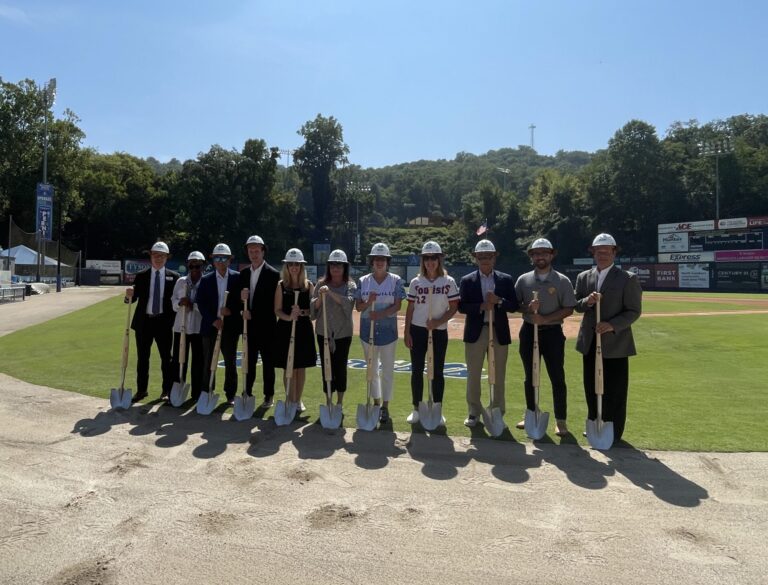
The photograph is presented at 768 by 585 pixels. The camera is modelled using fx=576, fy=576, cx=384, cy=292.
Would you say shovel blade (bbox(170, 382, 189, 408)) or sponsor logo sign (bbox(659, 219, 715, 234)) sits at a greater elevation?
sponsor logo sign (bbox(659, 219, 715, 234))

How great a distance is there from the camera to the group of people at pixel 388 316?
5.98 metres

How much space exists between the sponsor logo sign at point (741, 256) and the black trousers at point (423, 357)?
47421 mm

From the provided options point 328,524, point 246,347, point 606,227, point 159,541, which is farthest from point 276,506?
point 606,227

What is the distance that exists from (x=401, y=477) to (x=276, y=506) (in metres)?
1.13

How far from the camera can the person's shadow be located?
4426 mm

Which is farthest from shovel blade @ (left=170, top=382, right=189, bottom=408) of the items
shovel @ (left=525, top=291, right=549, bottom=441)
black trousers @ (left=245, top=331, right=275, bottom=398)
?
shovel @ (left=525, top=291, right=549, bottom=441)

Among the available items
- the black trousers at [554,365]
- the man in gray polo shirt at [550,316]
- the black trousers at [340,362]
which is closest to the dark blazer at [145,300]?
the black trousers at [340,362]

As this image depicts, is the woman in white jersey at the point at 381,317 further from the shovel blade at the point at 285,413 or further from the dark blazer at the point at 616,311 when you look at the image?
the dark blazer at the point at 616,311

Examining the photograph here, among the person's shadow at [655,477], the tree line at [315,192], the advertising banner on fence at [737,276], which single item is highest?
the tree line at [315,192]

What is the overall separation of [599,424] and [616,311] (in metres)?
1.16

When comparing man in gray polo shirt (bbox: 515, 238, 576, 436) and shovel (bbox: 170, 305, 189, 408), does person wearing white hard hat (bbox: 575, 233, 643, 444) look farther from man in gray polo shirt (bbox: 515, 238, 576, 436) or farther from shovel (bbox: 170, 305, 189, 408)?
shovel (bbox: 170, 305, 189, 408)

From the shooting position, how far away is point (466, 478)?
4.87 meters

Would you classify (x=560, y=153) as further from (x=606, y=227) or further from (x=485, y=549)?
(x=485, y=549)

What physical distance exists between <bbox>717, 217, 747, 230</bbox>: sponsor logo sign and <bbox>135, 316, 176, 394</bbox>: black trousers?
5162 cm
